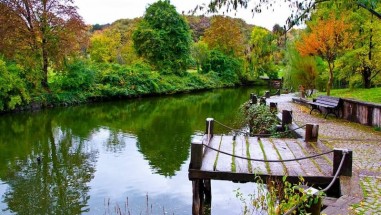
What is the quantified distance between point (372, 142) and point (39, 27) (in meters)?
26.0

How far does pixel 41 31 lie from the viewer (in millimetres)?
29594

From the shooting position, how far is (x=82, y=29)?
31.7 m

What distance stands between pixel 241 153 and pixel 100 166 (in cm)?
588

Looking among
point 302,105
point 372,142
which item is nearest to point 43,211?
point 372,142

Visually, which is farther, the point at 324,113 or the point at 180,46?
the point at 180,46

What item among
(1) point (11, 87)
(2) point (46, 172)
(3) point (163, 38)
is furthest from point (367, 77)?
(3) point (163, 38)

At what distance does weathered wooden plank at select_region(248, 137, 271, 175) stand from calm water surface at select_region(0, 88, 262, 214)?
4.20 ft

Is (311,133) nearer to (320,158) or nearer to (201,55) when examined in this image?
(320,158)

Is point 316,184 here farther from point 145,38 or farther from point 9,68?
point 145,38

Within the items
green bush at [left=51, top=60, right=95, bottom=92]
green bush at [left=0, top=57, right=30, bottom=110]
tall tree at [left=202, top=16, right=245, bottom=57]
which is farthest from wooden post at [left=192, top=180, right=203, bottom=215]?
tall tree at [left=202, top=16, right=245, bottom=57]

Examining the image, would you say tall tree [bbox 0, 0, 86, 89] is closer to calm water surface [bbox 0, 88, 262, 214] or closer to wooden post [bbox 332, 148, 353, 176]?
calm water surface [bbox 0, 88, 262, 214]

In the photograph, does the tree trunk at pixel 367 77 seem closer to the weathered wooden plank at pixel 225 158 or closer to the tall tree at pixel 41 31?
the weathered wooden plank at pixel 225 158

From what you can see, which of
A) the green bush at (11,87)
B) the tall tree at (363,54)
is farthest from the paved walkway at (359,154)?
the green bush at (11,87)

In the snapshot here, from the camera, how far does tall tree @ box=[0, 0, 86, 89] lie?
2805 cm
